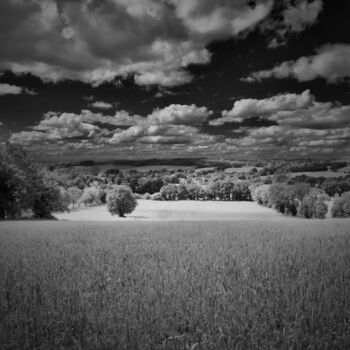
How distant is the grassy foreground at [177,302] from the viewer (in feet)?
11.7

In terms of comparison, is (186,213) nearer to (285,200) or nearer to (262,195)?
(285,200)

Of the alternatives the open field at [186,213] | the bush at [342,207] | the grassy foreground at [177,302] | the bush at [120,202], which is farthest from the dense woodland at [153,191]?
the grassy foreground at [177,302]

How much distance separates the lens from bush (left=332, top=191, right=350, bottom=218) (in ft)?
233

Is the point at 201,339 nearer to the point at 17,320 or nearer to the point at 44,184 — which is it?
the point at 17,320

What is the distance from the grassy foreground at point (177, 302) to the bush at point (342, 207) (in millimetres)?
72379

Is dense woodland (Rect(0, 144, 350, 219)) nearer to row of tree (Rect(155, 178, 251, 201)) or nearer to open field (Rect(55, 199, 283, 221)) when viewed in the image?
row of tree (Rect(155, 178, 251, 201))

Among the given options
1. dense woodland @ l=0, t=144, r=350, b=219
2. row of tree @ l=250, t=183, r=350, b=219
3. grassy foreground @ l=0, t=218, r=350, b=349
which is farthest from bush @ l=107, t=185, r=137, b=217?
grassy foreground @ l=0, t=218, r=350, b=349

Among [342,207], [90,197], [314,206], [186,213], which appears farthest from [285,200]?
[90,197]

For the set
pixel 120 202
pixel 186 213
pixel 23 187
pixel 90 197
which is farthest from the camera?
pixel 90 197

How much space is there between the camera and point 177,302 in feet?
15.1

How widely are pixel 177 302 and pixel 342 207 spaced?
78.7m

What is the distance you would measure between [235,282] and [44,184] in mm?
44429

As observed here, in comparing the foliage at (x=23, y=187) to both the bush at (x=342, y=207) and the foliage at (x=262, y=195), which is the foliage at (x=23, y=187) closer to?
the bush at (x=342, y=207)

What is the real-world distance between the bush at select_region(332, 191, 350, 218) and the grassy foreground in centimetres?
7238
